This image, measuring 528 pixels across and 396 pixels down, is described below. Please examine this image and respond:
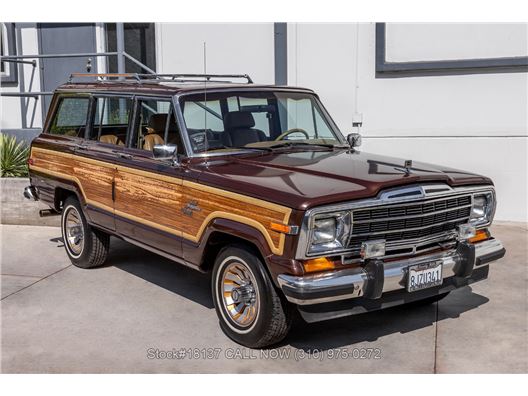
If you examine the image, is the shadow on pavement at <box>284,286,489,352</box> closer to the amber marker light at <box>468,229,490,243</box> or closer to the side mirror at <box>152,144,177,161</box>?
the amber marker light at <box>468,229,490,243</box>

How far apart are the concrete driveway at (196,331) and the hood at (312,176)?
1.19 m

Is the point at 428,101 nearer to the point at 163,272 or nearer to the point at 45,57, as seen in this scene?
the point at 163,272

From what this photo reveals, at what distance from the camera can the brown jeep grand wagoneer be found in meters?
4.43

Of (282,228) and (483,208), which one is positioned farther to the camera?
(483,208)

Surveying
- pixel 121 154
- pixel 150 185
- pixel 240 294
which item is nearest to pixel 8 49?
pixel 121 154

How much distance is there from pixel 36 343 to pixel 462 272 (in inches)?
128

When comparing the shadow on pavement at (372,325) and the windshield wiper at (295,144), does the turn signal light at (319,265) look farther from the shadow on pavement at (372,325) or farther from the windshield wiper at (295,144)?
the windshield wiper at (295,144)

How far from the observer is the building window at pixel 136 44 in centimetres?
1099

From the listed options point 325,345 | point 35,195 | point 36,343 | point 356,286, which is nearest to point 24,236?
point 35,195

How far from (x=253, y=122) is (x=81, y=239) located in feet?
8.16

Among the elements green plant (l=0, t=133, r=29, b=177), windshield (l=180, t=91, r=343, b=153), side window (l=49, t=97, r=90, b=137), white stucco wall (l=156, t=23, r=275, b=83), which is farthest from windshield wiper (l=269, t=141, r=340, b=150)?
green plant (l=0, t=133, r=29, b=177)

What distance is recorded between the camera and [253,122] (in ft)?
19.0

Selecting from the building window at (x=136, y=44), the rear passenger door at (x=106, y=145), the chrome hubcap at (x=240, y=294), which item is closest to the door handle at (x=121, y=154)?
the rear passenger door at (x=106, y=145)

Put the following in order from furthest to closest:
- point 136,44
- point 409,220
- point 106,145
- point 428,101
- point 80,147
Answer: point 136,44 < point 428,101 < point 80,147 < point 106,145 < point 409,220
